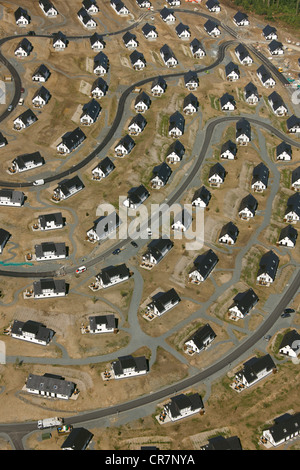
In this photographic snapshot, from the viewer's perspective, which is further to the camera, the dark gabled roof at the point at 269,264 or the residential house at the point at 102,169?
the residential house at the point at 102,169

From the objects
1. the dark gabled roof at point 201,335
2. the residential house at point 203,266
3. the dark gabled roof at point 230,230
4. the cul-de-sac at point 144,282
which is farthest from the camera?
the dark gabled roof at point 230,230

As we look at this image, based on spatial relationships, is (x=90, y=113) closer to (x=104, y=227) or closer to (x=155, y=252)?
(x=104, y=227)

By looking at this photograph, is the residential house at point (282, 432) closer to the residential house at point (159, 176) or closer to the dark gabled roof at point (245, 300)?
the dark gabled roof at point (245, 300)

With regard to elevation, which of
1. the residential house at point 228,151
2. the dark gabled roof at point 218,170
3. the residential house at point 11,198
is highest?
the residential house at point 228,151

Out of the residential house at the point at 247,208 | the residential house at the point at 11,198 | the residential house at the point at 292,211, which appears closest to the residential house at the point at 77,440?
the residential house at the point at 11,198

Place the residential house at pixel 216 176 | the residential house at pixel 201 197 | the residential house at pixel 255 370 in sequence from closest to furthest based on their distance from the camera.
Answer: the residential house at pixel 255 370 < the residential house at pixel 201 197 < the residential house at pixel 216 176

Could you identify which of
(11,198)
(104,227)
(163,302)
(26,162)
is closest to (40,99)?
(26,162)

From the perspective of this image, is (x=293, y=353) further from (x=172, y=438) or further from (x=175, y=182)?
(x=175, y=182)

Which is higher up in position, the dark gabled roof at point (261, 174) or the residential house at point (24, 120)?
the residential house at point (24, 120)
